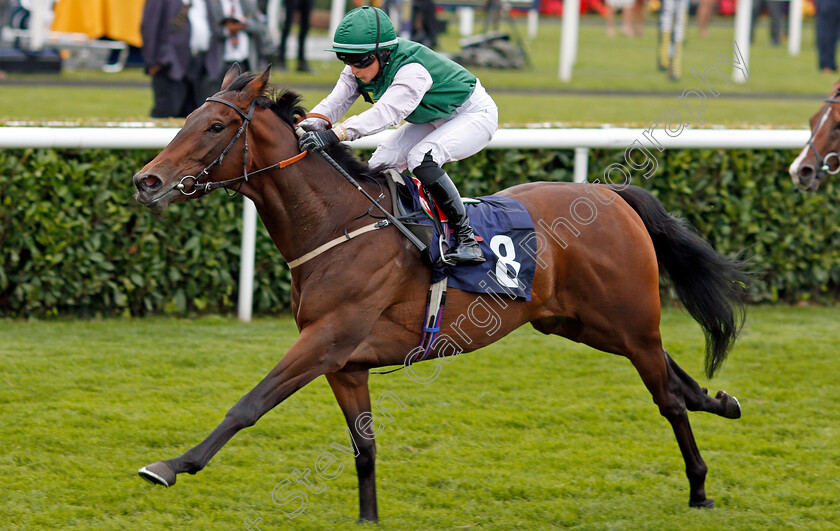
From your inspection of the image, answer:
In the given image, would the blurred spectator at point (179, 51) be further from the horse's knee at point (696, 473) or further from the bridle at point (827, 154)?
the horse's knee at point (696, 473)

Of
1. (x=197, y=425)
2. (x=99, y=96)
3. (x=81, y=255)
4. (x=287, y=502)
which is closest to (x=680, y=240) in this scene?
(x=287, y=502)

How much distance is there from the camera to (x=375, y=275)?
374cm

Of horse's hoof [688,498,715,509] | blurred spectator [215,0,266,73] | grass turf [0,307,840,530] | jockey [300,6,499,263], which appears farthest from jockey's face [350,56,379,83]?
blurred spectator [215,0,266,73]

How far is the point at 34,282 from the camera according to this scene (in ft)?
19.9

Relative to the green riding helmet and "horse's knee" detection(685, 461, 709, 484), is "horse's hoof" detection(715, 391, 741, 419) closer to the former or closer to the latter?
"horse's knee" detection(685, 461, 709, 484)

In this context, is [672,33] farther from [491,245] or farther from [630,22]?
[491,245]

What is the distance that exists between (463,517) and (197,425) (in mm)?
1460

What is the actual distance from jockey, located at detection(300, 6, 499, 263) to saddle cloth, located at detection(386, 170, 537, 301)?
0.21 feet

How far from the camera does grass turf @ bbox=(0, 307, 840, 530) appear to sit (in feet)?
13.3

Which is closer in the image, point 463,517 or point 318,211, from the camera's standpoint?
point 318,211

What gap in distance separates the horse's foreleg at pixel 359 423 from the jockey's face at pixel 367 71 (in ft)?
3.68

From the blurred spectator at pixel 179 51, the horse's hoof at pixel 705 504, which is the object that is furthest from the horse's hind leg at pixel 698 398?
the blurred spectator at pixel 179 51

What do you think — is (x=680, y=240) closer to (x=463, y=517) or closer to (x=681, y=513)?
(x=681, y=513)

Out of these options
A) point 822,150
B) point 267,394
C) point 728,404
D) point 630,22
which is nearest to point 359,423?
point 267,394
